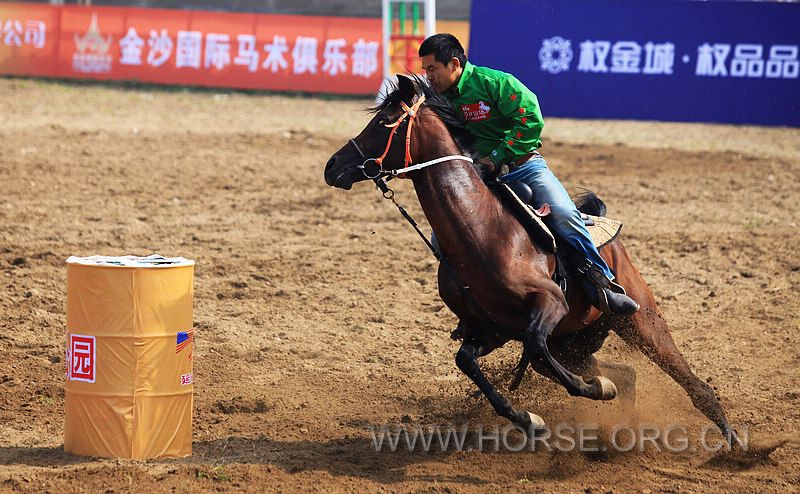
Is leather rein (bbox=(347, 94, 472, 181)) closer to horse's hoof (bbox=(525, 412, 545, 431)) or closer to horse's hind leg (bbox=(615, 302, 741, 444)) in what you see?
horse's hoof (bbox=(525, 412, 545, 431))

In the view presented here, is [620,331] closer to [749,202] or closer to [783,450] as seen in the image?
[783,450]

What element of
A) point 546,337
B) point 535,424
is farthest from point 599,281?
point 535,424

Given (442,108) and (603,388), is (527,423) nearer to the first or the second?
(603,388)

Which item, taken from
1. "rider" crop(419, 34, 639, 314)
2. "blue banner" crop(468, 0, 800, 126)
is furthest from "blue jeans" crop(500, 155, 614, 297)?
"blue banner" crop(468, 0, 800, 126)

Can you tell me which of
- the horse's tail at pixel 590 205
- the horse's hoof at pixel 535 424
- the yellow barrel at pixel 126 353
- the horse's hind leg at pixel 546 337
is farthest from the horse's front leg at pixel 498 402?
the yellow barrel at pixel 126 353

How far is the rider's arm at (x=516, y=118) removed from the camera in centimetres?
632

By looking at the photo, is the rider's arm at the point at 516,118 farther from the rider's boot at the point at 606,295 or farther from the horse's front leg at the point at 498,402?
the horse's front leg at the point at 498,402

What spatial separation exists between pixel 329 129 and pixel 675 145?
5.57m

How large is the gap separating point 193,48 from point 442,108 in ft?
54.4

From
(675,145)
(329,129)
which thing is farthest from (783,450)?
(329,129)

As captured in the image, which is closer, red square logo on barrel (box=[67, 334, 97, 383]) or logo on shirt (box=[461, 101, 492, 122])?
red square logo on barrel (box=[67, 334, 97, 383])

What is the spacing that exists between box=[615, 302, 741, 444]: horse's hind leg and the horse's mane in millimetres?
1710

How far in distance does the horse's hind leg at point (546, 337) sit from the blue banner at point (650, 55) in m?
11.4

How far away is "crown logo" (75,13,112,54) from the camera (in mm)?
21750
